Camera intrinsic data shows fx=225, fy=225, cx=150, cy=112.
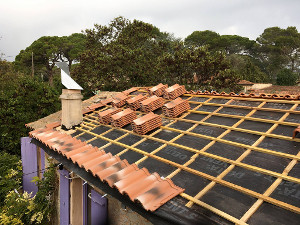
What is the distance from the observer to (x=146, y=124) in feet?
22.5

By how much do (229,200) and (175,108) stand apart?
4.24m

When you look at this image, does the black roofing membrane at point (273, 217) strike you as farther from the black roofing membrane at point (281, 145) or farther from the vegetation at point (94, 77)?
the vegetation at point (94, 77)

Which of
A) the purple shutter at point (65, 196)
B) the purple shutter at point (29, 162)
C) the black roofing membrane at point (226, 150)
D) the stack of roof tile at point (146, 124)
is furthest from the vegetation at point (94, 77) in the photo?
the black roofing membrane at point (226, 150)

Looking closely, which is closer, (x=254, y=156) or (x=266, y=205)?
(x=266, y=205)

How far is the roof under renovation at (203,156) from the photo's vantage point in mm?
3422

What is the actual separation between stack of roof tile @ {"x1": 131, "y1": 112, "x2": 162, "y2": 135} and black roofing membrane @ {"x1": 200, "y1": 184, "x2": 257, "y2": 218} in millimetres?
3262

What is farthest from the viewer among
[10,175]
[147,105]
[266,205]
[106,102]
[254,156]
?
[10,175]

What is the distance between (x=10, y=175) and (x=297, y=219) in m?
13.2

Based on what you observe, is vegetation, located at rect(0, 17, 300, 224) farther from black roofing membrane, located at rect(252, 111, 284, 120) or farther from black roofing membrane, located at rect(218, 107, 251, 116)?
black roofing membrane, located at rect(252, 111, 284, 120)

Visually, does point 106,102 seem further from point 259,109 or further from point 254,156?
point 254,156

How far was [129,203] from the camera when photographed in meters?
3.95

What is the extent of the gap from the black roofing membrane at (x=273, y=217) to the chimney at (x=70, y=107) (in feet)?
24.7

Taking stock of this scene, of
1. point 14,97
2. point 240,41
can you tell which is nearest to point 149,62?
point 14,97

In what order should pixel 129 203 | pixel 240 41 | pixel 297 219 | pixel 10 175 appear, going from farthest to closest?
pixel 240 41 < pixel 10 175 < pixel 129 203 < pixel 297 219
